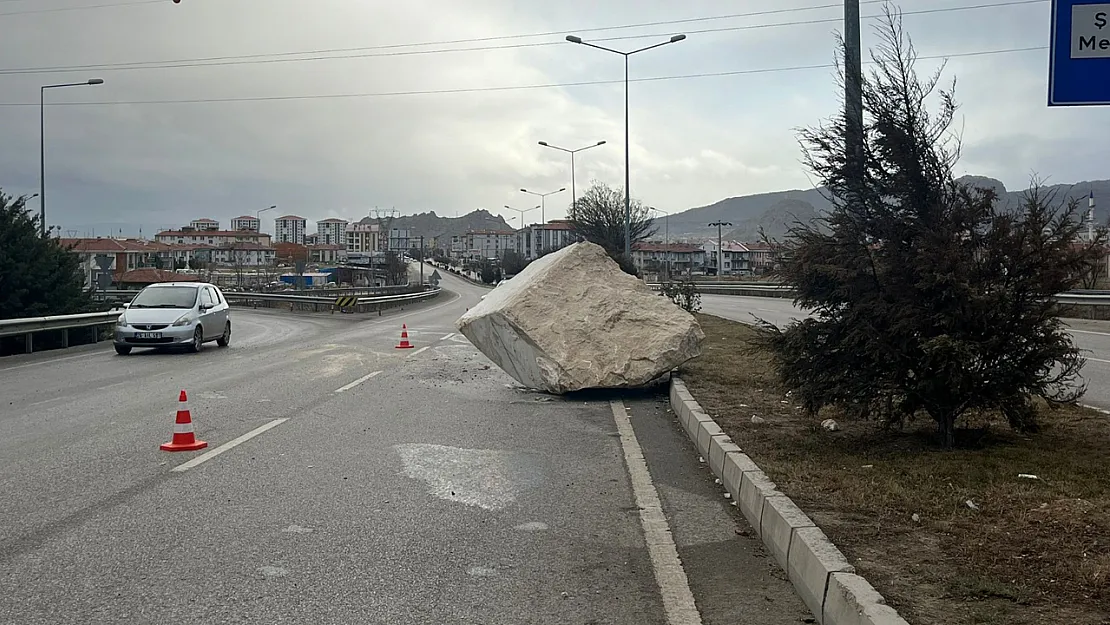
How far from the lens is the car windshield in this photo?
21531 millimetres

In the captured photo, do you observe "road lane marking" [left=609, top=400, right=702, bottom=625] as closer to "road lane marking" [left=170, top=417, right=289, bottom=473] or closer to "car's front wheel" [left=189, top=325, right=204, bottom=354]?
"road lane marking" [left=170, top=417, right=289, bottom=473]

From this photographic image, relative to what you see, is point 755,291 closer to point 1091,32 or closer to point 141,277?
point 141,277

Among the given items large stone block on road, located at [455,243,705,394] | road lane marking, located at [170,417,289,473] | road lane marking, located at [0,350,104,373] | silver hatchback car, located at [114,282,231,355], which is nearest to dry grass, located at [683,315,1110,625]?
large stone block on road, located at [455,243,705,394]

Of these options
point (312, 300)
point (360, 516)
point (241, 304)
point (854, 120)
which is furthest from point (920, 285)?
point (241, 304)

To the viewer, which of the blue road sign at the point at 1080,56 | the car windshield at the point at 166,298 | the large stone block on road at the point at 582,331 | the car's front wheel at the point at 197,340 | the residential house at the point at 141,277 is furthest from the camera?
the residential house at the point at 141,277

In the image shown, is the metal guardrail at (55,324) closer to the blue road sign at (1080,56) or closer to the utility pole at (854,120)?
the utility pole at (854,120)

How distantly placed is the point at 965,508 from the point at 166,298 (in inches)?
772

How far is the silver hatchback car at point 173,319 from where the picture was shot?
20422 mm

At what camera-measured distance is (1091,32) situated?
5.86 meters

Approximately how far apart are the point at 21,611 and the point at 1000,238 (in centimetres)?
674

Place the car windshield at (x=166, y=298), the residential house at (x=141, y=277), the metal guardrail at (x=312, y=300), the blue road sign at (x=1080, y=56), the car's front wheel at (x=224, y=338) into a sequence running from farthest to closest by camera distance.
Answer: the residential house at (x=141, y=277)
the metal guardrail at (x=312, y=300)
the car's front wheel at (x=224, y=338)
the car windshield at (x=166, y=298)
the blue road sign at (x=1080, y=56)

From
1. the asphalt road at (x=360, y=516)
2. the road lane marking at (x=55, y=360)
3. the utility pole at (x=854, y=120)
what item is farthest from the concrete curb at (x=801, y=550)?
the road lane marking at (x=55, y=360)

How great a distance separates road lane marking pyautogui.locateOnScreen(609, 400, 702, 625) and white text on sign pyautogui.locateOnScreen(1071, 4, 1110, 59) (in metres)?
3.86

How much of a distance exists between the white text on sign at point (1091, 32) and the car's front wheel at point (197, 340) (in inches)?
742
